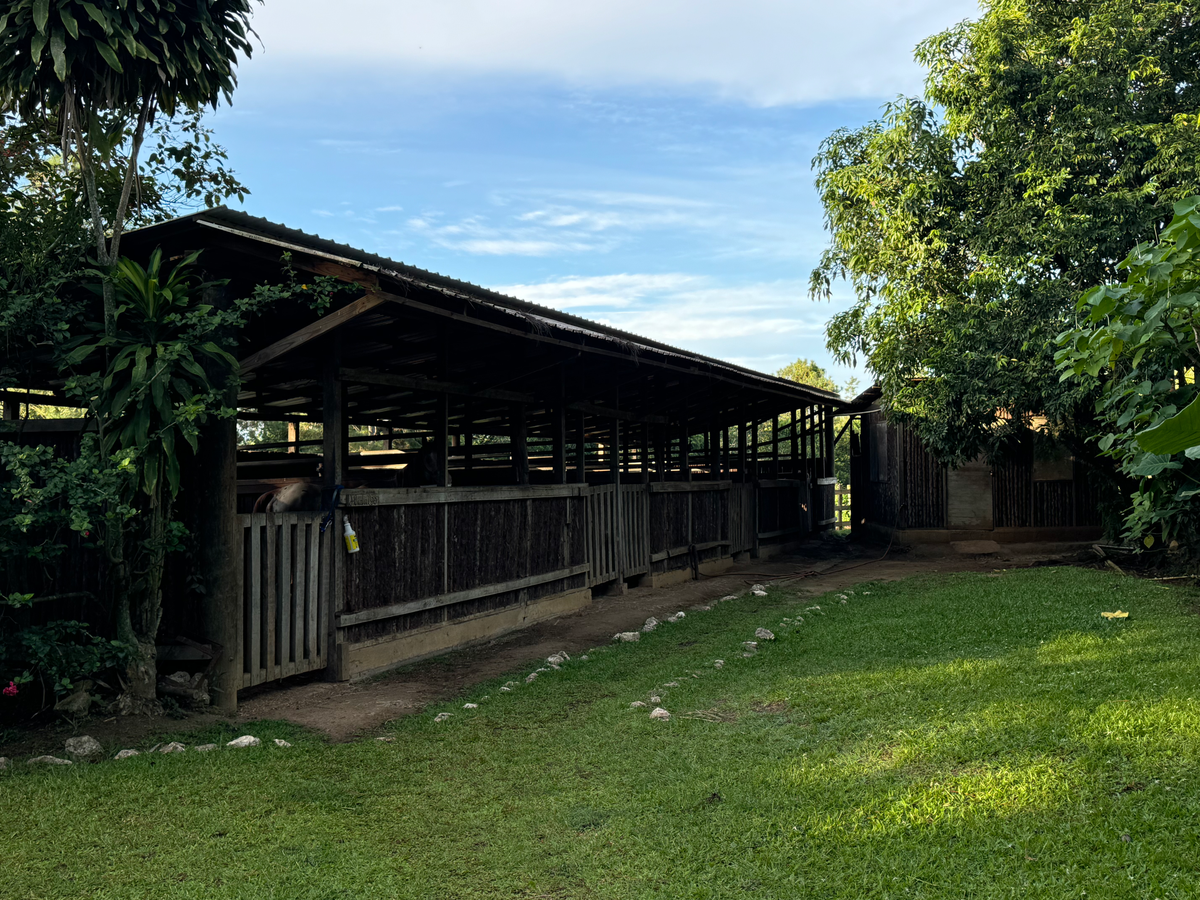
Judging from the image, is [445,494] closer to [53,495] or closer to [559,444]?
[559,444]

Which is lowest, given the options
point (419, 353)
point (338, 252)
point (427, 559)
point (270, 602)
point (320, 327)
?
point (270, 602)

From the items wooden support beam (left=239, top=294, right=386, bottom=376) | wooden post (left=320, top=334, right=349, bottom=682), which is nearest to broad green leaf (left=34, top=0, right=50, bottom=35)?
wooden support beam (left=239, top=294, right=386, bottom=376)

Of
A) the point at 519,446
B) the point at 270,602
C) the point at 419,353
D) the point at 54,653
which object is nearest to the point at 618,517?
the point at 519,446

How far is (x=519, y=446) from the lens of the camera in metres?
10.2

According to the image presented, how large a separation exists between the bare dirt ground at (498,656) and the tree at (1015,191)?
8.53ft

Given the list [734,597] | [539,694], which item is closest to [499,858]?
[539,694]

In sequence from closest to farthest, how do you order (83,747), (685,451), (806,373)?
(83,747)
(685,451)
(806,373)

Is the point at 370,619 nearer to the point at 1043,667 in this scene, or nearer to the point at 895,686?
the point at 895,686

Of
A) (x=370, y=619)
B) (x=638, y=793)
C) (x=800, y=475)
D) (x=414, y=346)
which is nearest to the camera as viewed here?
(x=638, y=793)

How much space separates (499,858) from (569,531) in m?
7.29

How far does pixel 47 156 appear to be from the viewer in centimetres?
→ 1169

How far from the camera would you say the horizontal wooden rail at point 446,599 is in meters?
7.31

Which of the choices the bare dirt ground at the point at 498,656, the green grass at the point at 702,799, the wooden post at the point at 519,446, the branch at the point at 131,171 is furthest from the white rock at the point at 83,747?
the wooden post at the point at 519,446

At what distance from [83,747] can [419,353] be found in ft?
16.4
